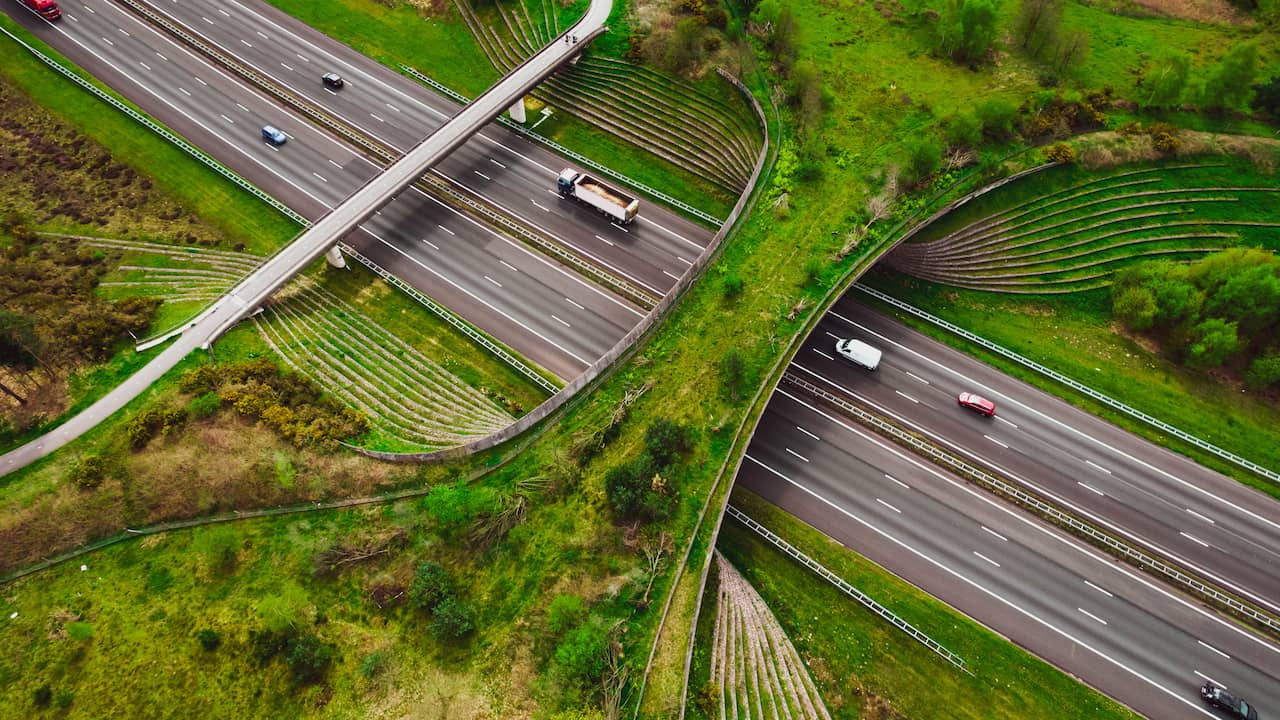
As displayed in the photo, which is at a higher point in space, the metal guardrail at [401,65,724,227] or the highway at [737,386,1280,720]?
the metal guardrail at [401,65,724,227]

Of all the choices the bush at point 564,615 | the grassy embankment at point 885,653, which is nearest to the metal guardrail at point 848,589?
the grassy embankment at point 885,653

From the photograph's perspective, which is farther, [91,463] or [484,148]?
[484,148]

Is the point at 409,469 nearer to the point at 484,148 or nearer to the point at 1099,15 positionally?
the point at 484,148

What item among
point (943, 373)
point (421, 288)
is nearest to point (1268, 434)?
point (943, 373)

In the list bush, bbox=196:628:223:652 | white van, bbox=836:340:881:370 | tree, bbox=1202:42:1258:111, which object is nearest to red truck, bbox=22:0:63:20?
bush, bbox=196:628:223:652

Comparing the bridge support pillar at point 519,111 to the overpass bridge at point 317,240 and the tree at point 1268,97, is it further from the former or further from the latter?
the tree at point 1268,97

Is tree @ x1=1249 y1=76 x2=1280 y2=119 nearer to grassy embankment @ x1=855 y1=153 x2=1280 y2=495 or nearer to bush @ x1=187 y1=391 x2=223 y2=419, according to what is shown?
grassy embankment @ x1=855 y1=153 x2=1280 y2=495
